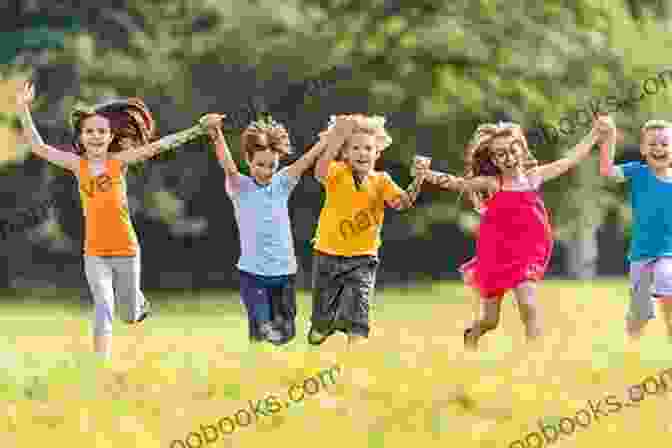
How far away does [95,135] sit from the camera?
10680mm

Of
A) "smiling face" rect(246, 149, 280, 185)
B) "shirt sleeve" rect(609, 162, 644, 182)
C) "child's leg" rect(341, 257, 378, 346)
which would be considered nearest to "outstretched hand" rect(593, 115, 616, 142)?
"shirt sleeve" rect(609, 162, 644, 182)

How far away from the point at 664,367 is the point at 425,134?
24830 mm

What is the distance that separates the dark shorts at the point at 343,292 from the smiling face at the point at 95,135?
5.55 ft

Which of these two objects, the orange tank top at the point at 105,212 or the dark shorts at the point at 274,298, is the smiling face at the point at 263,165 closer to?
the dark shorts at the point at 274,298

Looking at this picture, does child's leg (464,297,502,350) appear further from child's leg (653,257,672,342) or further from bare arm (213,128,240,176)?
bare arm (213,128,240,176)

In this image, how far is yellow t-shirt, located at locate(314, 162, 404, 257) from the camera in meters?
10.7

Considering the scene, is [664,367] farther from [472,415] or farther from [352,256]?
[352,256]

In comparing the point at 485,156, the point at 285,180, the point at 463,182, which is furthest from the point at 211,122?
the point at 485,156

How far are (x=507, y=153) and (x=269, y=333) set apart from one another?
7.00 ft

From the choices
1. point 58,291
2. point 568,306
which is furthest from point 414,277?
point 568,306

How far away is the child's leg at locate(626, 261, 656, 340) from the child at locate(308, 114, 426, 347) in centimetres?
187

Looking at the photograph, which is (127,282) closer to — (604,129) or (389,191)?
(389,191)

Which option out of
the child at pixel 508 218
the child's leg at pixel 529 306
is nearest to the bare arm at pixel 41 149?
the child at pixel 508 218

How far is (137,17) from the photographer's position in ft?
130
